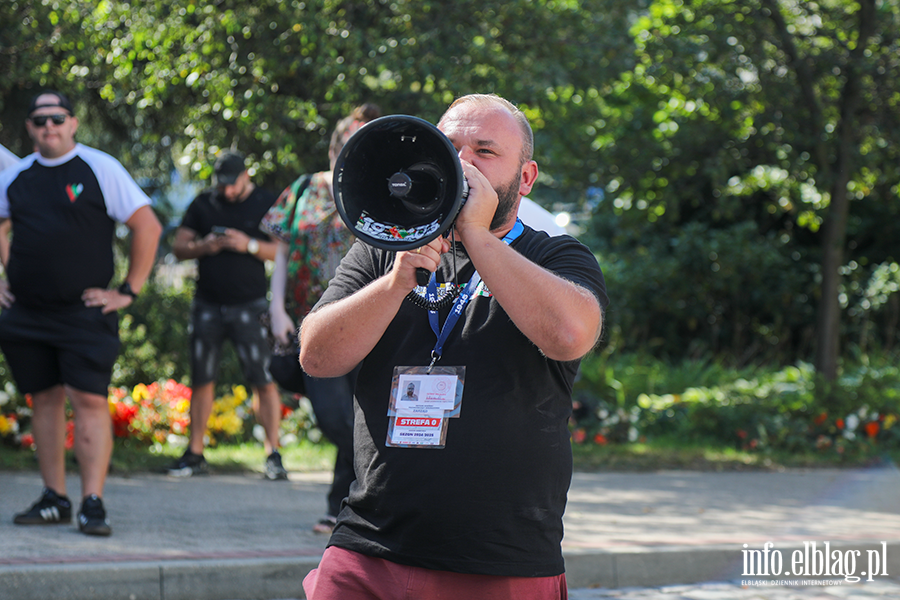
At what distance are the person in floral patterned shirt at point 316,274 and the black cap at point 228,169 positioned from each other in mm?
1950

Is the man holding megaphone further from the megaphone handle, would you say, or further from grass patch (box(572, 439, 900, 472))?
grass patch (box(572, 439, 900, 472))

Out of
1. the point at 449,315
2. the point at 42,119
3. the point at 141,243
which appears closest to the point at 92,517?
the point at 141,243

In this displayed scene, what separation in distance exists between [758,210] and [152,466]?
11.0 metres

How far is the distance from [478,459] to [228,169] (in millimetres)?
5089

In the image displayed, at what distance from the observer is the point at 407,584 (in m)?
1.97

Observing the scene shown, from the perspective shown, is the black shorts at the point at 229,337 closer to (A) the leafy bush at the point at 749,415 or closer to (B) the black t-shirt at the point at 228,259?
(B) the black t-shirt at the point at 228,259

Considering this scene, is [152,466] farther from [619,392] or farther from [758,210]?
[758,210]

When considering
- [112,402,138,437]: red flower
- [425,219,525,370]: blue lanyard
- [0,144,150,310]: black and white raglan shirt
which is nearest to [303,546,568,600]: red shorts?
[425,219,525,370]: blue lanyard

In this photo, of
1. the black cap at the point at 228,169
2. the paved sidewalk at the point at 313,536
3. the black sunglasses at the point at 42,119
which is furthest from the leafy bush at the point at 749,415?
the black sunglasses at the point at 42,119

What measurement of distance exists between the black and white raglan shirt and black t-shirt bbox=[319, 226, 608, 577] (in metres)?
3.10

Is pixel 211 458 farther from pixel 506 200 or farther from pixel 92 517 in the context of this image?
pixel 506 200

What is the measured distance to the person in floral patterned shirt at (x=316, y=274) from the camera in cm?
431

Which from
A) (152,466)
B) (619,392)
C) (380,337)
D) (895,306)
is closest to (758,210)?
(895,306)

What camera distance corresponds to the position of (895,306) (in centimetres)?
1352
